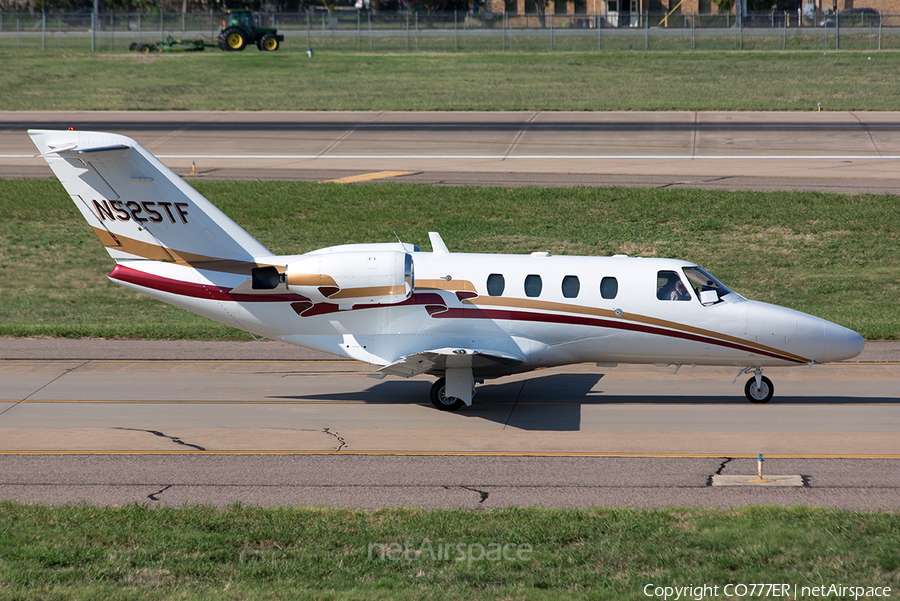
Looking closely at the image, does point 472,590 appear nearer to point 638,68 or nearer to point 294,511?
point 294,511

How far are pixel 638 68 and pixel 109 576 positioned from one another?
59.7m

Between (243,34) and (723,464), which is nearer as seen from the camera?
(723,464)

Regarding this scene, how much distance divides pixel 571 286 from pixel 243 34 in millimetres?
66028

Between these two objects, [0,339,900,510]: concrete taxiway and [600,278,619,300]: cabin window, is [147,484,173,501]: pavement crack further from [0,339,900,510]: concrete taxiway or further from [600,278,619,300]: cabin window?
[600,278,619,300]: cabin window

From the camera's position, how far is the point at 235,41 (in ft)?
247

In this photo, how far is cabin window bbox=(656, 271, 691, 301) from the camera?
1694cm

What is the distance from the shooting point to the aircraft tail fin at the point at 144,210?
1695cm

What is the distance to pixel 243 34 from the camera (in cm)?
7575

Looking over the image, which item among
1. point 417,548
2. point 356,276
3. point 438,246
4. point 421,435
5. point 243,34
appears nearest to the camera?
point 417,548

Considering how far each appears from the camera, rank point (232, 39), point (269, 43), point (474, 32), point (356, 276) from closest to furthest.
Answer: point (356, 276), point (269, 43), point (232, 39), point (474, 32)

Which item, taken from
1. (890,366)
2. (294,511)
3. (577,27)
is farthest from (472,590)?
(577,27)

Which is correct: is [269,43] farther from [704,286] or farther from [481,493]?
[481,493]

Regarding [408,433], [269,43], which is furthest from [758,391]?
[269,43]

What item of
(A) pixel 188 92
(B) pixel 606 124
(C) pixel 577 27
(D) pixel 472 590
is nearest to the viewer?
(D) pixel 472 590
